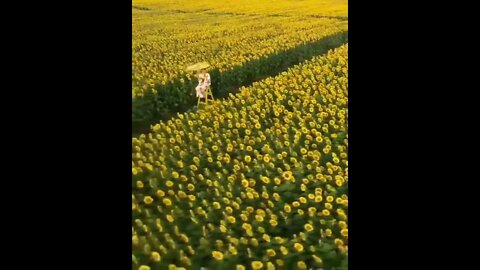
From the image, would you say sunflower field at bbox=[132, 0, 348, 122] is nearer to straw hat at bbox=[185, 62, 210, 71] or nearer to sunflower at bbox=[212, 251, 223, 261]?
straw hat at bbox=[185, 62, 210, 71]

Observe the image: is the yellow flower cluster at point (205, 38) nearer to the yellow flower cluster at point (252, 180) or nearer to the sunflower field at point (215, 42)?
the sunflower field at point (215, 42)

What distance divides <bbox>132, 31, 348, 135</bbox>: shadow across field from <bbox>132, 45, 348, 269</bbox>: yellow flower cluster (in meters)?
0.07

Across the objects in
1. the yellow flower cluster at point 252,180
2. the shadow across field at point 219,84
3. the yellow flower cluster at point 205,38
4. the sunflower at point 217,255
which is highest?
the yellow flower cluster at point 205,38

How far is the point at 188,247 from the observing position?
2.98 meters

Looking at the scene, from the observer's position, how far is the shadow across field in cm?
323

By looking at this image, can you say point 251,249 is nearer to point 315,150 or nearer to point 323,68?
point 315,150

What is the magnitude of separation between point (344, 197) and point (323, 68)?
81 centimetres

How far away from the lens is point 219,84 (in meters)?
3.41

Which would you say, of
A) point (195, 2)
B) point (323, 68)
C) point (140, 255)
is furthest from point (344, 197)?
point (195, 2)

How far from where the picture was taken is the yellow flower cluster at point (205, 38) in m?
3.28

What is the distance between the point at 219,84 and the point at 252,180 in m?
0.62

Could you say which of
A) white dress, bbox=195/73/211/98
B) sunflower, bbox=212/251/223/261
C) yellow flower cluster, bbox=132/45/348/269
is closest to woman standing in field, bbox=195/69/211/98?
white dress, bbox=195/73/211/98

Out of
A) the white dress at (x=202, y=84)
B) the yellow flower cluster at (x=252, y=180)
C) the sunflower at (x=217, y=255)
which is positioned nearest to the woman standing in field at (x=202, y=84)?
the white dress at (x=202, y=84)

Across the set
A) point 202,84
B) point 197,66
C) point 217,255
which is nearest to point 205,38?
point 197,66
